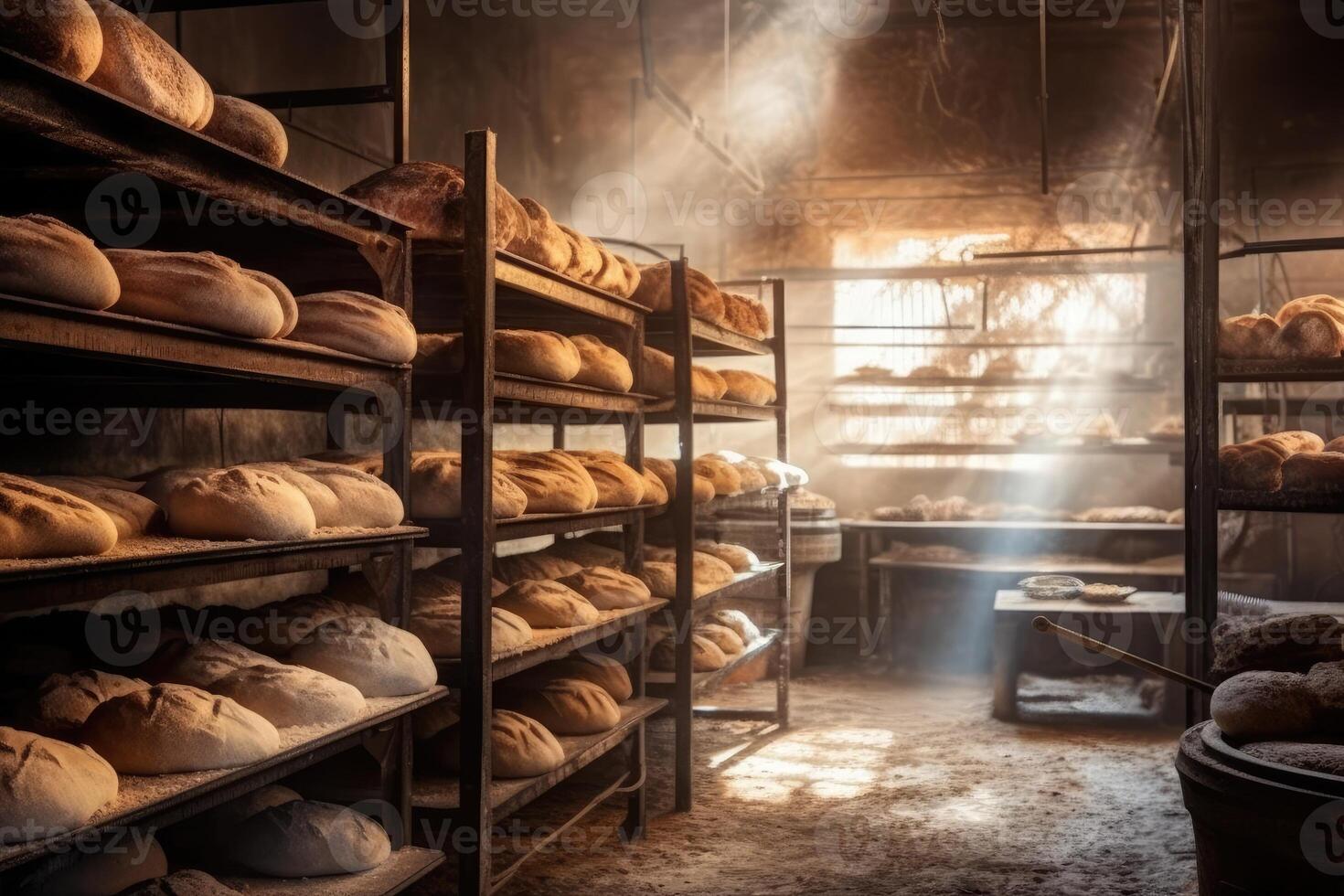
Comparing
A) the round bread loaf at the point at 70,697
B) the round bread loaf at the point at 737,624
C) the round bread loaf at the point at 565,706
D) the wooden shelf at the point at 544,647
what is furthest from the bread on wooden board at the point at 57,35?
the round bread loaf at the point at 737,624

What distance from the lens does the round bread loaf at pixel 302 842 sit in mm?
2471

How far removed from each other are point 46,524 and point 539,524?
174 cm

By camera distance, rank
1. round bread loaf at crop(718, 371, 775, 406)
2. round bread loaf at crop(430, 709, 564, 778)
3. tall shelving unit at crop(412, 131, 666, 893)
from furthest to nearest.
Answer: round bread loaf at crop(718, 371, 775, 406), round bread loaf at crop(430, 709, 564, 778), tall shelving unit at crop(412, 131, 666, 893)

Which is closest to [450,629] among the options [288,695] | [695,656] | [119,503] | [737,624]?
[288,695]

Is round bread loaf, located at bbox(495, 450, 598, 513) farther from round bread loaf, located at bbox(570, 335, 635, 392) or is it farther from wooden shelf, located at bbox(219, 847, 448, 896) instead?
wooden shelf, located at bbox(219, 847, 448, 896)

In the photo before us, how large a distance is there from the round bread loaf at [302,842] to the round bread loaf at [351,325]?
0.99m

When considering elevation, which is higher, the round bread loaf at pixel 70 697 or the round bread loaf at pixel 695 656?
the round bread loaf at pixel 70 697

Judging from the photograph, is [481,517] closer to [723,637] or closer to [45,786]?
[45,786]

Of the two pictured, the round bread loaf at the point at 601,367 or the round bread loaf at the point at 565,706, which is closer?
the round bread loaf at the point at 565,706

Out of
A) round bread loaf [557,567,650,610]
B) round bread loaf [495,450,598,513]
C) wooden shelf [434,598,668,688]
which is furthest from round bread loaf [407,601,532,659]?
round bread loaf [557,567,650,610]

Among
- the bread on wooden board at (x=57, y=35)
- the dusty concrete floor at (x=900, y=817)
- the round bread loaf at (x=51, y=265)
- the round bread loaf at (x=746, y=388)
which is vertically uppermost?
the bread on wooden board at (x=57, y=35)

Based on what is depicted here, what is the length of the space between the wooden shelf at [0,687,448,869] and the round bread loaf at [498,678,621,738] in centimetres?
120

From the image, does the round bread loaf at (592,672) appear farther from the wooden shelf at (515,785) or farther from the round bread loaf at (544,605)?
the round bread loaf at (544,605)

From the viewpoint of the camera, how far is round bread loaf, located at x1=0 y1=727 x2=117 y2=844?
1.71 m
